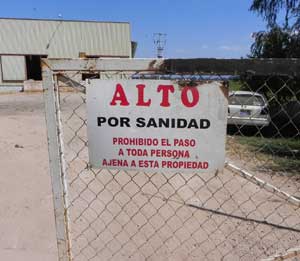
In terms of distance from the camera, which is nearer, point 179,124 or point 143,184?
point 179,124

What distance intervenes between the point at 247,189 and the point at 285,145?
5.00 meters

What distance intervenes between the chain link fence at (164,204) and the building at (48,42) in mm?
25800

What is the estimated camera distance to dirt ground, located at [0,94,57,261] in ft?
10.2

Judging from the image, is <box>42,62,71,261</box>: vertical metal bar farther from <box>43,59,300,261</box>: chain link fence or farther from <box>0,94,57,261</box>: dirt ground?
<box>0,94,57,261</box>: dirt ground

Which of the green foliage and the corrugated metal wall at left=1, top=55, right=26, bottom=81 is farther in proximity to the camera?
the corrugated metal wall at left=1, top=55, right=26, bottom=81

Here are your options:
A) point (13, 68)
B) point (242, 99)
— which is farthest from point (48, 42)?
point (242, 99)

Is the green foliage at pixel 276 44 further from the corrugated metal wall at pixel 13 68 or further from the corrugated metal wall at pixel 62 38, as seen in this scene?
the corrugated metal wall at pixel 13 68

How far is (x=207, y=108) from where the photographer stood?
179 centimetres

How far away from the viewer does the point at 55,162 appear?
1.96 meters

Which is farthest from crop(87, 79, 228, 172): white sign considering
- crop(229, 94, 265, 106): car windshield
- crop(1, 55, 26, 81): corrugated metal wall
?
crop(1, 55, 26, 81): corrugated metal wall

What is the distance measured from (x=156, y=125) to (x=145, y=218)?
2128 millimetres

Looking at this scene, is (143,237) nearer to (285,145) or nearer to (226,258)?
(226,258)

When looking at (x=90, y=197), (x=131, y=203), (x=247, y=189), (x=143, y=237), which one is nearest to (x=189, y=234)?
(x=143, y=237)

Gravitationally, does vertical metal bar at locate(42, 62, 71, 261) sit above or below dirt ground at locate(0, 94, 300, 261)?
above
